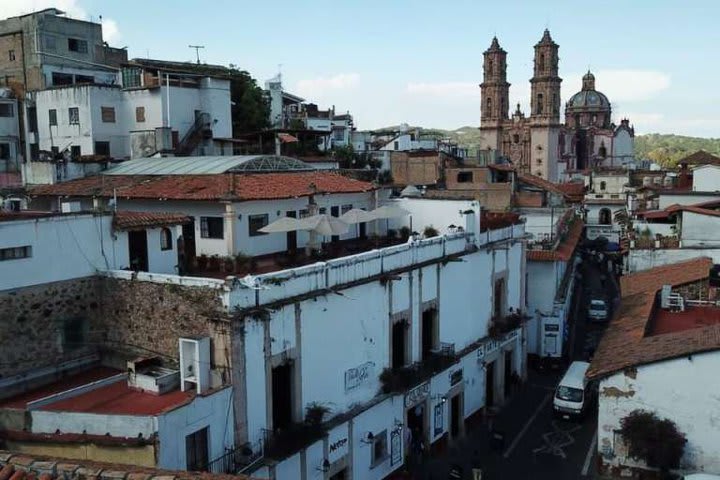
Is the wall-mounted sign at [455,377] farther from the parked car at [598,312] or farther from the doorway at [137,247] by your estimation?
the parked car at [598,312]

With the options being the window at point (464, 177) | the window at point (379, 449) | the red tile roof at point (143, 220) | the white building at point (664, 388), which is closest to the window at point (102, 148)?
the red tile roof at point (143, 220)

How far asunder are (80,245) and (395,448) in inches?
449

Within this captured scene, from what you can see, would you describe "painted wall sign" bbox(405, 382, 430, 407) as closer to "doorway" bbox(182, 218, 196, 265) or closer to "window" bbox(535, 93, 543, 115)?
"doorway" bbox(182, 218, 196, 265)

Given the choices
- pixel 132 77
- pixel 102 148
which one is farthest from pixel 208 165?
pixel 132 77

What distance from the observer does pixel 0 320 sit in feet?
54.4

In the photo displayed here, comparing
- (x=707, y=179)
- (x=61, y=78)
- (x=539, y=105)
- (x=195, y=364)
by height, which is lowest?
(x=195, y=364)

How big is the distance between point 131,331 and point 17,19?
33.4m

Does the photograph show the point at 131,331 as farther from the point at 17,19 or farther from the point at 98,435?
the point at 17,19

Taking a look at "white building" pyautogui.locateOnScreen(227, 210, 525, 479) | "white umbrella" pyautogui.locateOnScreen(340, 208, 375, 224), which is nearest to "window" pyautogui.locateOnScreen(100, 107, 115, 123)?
"white umbrella" pyautogui.locateOnScreen(340, 208, 375, 224)

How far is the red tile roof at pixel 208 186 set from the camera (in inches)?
903

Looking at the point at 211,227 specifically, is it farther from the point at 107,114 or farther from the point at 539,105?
the point at 539,105

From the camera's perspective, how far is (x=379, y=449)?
70.7 feet

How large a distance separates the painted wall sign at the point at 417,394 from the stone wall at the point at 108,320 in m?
8.55

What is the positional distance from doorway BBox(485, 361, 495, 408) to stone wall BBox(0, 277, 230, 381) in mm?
15587
